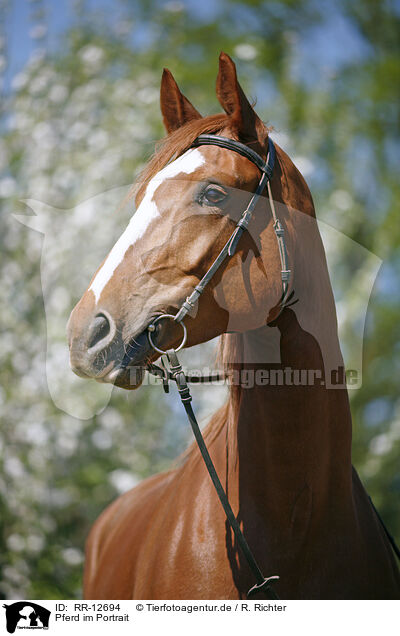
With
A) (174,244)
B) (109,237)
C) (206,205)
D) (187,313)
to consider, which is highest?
(109,237)

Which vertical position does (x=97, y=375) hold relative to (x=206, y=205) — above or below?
below

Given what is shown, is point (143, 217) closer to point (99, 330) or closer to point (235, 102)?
point (99, 330)

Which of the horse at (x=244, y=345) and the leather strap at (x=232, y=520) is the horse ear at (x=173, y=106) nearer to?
the horse at (x=244, y=345)

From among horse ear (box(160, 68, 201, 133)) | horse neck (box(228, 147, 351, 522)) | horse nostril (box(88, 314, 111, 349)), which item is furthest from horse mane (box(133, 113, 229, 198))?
horse nostril (box(88, 314, 111, 349))

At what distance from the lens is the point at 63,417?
342cm

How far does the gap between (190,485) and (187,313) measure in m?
0.64

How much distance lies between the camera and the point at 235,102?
1.31 m

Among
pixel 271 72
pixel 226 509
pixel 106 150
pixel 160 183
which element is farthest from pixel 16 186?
pixel 226 509

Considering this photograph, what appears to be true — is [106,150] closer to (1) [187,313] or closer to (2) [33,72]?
(2) [33,72]

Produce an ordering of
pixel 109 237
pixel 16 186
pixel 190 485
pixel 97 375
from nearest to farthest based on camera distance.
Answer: pixel 97 375 < pixel 190 485 < pixel 109 237 < pixel 16 186

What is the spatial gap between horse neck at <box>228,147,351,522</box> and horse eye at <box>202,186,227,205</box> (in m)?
0.21

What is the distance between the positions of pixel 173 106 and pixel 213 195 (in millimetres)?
431

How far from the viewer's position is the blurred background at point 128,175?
3.39m
